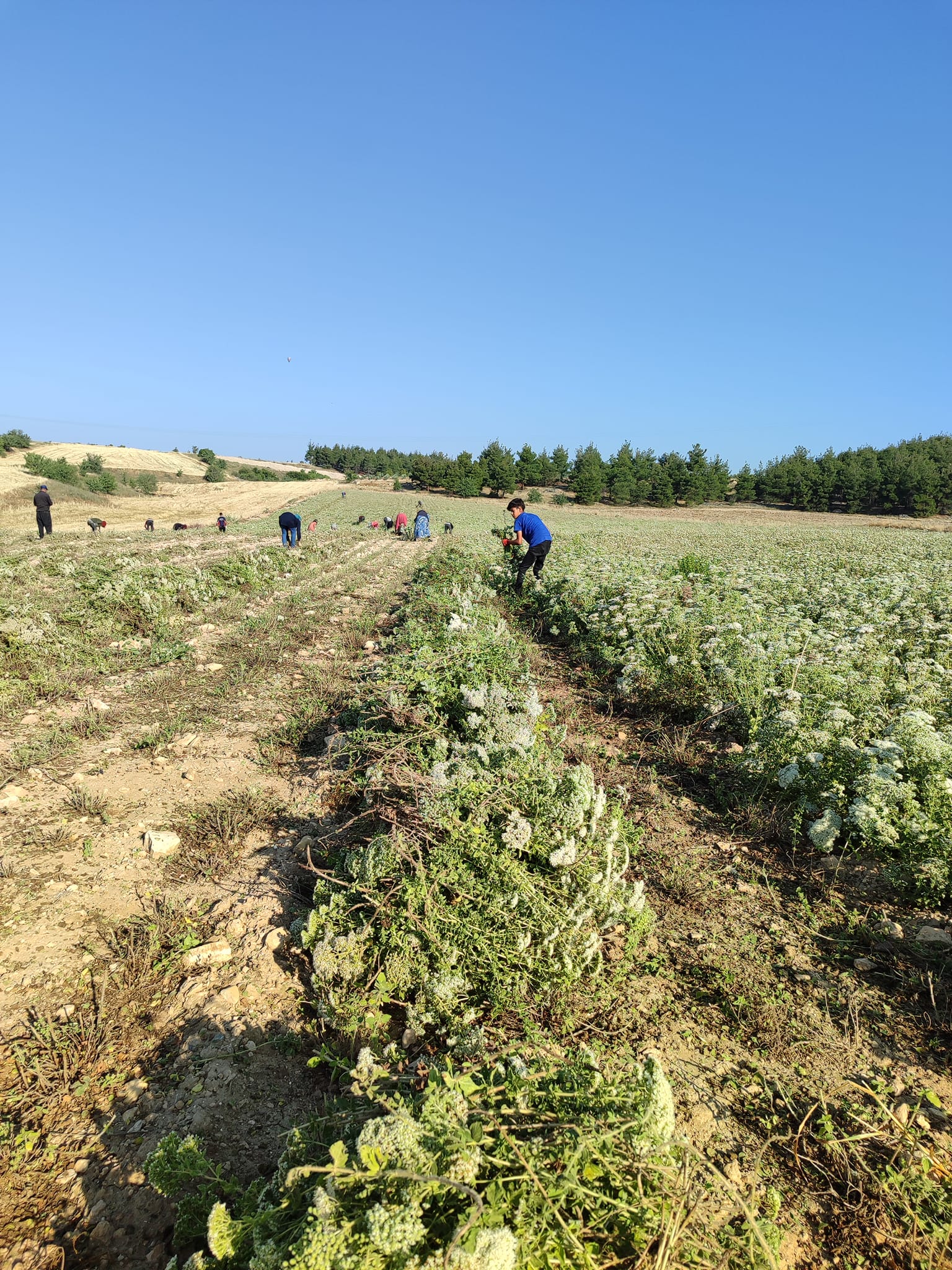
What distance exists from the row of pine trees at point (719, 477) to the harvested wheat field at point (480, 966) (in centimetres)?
6333

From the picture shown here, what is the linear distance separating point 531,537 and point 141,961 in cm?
971

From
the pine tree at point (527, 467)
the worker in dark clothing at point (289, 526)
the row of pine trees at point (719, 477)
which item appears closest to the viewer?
the worker in dark clothing at point (289, 526)

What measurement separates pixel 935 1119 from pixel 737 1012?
2.71ft

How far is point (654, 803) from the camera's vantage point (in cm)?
501

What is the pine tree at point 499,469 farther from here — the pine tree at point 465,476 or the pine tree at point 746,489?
the pine tree at point 746,489

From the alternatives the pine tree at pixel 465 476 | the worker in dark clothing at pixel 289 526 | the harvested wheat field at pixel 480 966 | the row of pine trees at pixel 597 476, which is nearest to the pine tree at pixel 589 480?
the row of pine trees at pixel 597 476

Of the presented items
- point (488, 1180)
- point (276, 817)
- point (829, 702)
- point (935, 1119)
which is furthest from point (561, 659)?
point (488, 1180)

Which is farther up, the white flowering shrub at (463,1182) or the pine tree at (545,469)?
the pine tree at (545,469)

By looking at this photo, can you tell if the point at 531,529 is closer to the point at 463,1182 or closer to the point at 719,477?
the point at 463,1182

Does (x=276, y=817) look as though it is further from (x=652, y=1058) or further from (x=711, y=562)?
(x=711, y=562)

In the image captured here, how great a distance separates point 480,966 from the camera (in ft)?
9.80

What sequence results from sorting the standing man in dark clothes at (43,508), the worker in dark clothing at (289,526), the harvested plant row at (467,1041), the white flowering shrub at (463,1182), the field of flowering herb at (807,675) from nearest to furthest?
the white flowering shrub at (463,1182) < the harvested plant row at (467,1041) < the field of flowering herb at (807,675) < the worker in dark clothing at (289,526) < the standing man in dark clothes at (43,508)

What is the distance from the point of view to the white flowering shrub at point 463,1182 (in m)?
1.48

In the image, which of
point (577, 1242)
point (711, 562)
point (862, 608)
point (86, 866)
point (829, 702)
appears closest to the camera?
point (577, 1242)
